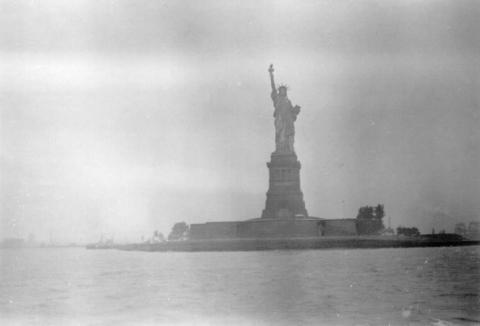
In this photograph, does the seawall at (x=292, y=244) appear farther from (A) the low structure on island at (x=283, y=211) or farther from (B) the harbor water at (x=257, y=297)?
(B) the harbor water at (x=257, y=297)

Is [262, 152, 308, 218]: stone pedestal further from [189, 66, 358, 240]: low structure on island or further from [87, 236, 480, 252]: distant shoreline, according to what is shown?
[87, 236, 480, 252]: distant shoreline

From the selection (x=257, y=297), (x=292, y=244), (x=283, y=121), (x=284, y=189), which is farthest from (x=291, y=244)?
(x=257, y=297)

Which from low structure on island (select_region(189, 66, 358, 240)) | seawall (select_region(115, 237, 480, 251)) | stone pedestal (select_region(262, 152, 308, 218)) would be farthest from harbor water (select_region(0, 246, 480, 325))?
stone pedestal (select_region(262, 152, 308, 218))

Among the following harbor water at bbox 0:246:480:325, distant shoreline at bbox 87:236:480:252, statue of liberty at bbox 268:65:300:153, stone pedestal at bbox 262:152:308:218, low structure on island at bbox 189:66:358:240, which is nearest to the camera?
harbor water at bbox 0:246:480:325

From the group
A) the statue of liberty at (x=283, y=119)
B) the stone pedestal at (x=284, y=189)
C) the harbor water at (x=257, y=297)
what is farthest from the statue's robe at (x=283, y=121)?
the harbor water at (x=257, y=297)

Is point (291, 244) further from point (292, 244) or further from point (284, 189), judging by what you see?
point (284, 189)

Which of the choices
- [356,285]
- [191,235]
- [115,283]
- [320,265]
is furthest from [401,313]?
[191,235]

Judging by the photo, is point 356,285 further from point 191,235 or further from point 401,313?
point 191,235
